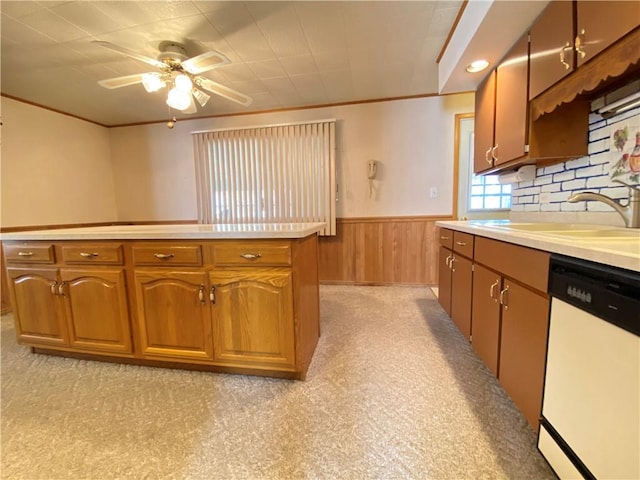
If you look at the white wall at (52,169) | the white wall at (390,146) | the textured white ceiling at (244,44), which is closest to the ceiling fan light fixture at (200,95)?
the textured white ceiling at (244,44)

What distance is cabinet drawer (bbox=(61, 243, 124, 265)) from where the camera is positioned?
64.1 inches

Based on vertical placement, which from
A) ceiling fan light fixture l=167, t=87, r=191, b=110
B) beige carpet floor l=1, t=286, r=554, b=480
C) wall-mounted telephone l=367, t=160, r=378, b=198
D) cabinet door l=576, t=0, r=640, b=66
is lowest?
beige carpet floor l=1, t=286, r=554, b=480

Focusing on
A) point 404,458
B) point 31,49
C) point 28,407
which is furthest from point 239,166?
point 404,458

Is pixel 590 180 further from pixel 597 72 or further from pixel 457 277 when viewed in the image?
pixel 457 277

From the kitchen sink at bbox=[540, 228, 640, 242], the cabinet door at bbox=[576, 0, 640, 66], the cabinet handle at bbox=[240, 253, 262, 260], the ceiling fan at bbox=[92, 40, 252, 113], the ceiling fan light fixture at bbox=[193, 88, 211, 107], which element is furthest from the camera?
the ceiling fan light fixture at bbox=[193, 88, 211, 107]

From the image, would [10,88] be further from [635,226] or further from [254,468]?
[635,226]

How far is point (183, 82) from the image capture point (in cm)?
202

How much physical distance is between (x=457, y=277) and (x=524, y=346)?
2.77ft

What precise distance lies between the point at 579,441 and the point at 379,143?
10.2 feet

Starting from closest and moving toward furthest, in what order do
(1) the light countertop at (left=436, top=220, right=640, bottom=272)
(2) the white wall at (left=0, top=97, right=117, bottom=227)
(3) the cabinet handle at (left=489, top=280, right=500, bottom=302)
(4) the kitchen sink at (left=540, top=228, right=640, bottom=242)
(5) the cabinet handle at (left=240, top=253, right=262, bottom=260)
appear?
(1) the light countertop at (left=436, top=220, right=640, bottom=272) < (4) the kitchen sink at (left=540, top=228, right=640, bottom=242) < (3) the cabinet handle at (left=489, top=280, right=500, bottom=302) < (5) the cabinet handle at (left=240, top=253, right=262, bottom=260) < (2) the white wall at (left=0, top=97, right=117, bottom=227)

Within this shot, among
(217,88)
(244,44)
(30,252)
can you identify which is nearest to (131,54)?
(217,88)

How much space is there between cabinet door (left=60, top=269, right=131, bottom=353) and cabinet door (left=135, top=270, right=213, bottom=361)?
0.13 m

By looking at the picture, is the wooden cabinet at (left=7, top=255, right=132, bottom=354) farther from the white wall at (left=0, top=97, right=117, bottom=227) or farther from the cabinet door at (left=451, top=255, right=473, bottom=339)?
the cabinet door at (left=451, top=255, right=473, bottom=339)

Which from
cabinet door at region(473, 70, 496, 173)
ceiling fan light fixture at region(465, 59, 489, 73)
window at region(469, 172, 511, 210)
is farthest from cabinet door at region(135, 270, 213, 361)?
window at region(469, 172, 511, 210)
